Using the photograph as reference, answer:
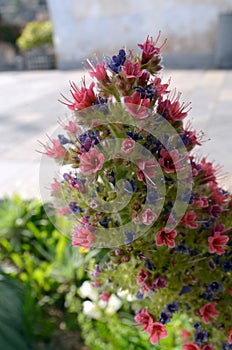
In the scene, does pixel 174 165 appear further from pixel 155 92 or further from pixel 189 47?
pixel 189 47

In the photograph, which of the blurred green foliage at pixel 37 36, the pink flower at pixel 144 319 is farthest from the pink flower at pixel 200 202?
the blurred green foliage at pixel 37 36

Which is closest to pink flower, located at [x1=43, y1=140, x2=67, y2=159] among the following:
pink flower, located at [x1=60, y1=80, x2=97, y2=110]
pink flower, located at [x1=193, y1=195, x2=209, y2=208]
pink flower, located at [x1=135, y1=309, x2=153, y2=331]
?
pink flower, located at [x1=60, y1=80, x2=97, y2=110]

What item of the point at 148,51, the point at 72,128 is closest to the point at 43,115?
the point at 72,128

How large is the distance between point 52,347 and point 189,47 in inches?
289

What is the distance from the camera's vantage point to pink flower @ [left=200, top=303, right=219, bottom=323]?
1.21m

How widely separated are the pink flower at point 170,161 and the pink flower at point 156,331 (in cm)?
42

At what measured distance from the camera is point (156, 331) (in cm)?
117

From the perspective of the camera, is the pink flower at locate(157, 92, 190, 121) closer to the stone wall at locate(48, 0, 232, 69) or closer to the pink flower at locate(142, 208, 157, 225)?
the pink flower at locate(142, 208, 157, 225)

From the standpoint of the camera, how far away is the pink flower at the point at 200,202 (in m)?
1.17

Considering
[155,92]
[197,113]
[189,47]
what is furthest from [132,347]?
[189,47]

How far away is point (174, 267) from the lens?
3.96 feet

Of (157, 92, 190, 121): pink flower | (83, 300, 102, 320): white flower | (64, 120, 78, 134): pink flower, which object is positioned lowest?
(83, 300, 102, 320): white flower

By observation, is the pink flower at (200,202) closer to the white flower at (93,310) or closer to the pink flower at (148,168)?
the pink flower at (148,168)

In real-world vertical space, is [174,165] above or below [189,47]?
above
